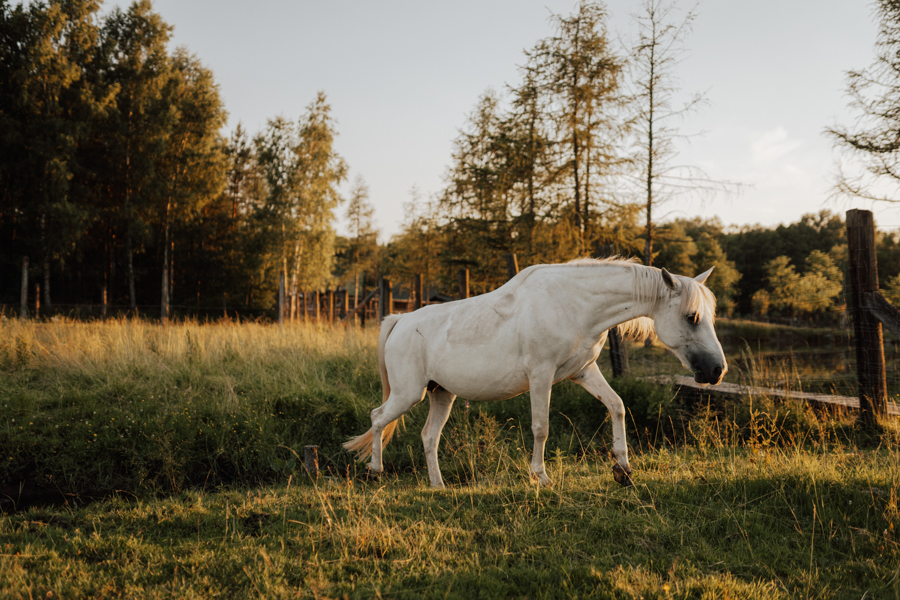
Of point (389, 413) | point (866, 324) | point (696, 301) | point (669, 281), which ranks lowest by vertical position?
point (389, 413)

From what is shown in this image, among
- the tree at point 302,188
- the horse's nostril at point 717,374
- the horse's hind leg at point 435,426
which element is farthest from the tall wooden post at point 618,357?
the tree at point 302,188

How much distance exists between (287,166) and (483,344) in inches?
1002

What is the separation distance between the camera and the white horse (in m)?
3.65

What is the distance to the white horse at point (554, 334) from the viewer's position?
365cm

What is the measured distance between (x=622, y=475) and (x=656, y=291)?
1.46 m

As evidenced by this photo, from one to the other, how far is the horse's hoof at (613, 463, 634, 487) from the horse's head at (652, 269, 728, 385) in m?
0.92

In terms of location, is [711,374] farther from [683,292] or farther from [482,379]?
[482,379]

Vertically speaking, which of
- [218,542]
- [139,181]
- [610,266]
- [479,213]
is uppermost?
[139,181]

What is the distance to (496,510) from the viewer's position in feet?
11.5

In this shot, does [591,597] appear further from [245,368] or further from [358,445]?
[245,368]

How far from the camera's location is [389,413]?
15.4 feet

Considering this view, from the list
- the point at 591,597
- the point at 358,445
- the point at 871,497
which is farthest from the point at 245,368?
the point at 871,497

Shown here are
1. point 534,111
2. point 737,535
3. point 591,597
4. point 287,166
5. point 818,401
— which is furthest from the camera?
point 287,166

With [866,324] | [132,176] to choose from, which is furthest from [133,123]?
[866,324]
